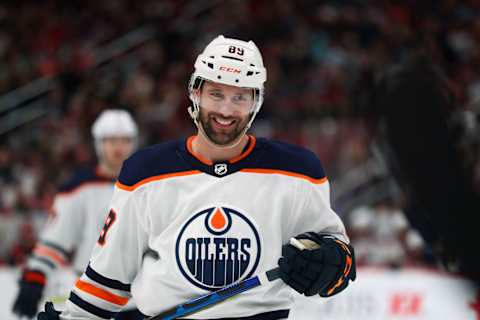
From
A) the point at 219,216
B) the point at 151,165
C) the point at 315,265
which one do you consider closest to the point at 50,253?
the point at 151,165

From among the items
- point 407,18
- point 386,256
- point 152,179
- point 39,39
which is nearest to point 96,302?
point 152,179

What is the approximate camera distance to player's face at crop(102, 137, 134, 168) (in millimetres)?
4391

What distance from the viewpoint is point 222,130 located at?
231 centimetres

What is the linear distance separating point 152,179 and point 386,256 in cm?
453

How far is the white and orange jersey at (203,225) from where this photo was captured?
228cm

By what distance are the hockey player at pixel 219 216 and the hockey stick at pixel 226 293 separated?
29 mm

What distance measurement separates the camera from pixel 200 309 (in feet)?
7.43

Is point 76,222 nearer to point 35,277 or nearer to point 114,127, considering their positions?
point 35,277

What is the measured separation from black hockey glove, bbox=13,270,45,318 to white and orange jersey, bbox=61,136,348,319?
5.38 ft

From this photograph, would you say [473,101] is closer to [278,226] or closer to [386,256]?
[386,256]

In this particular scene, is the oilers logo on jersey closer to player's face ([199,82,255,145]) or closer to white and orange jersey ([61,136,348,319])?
white and orange jersey ([61,136,348,319])

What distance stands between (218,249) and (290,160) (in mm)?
326

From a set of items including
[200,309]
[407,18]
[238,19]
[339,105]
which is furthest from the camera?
[238,19]

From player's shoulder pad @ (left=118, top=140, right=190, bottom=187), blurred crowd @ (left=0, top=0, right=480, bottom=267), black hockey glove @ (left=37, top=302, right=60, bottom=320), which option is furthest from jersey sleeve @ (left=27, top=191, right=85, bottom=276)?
blurred crowd @ (left=0, top=0, right=480, bottom=267)
